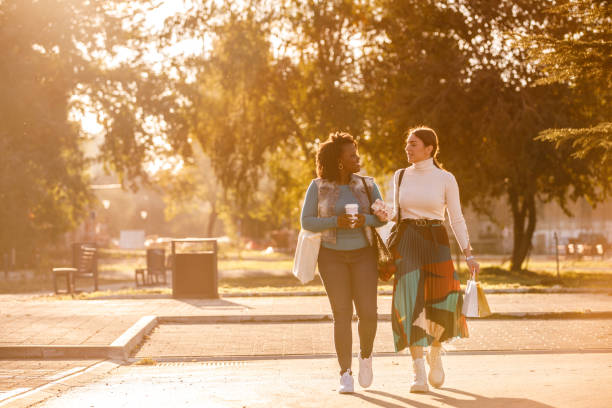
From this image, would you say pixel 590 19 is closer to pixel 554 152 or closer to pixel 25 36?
pixel 554 152

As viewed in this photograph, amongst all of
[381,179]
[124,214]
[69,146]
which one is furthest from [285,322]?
[124,214]

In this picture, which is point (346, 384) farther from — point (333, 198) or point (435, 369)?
point (333, 198)

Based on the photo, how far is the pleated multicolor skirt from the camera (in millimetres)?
7340

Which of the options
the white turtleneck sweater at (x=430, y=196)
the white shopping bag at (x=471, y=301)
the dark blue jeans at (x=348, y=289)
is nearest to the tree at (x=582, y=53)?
the white turtleneck sweater at (x=430, y=196)

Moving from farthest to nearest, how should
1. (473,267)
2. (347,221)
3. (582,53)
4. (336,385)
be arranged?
(582,53) < (336,385) < (473,267) < (347,221)

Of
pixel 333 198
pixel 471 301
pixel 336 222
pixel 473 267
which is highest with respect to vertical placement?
pixel 333 198

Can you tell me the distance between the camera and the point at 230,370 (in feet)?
29.3

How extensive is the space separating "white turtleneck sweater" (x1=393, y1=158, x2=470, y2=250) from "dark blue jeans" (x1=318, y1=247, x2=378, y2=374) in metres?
0.45

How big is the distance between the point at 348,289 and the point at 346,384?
67cm

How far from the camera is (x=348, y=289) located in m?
7.33

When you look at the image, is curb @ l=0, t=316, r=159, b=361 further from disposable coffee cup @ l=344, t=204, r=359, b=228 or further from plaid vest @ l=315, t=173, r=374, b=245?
disposable coffee cup @ l=344, t=204, r=359, b=228

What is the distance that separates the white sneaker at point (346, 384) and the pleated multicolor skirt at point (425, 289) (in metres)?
0.41

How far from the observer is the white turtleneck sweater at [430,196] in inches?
291

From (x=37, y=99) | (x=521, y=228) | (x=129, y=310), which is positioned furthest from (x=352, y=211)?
(x=37, y=99)
